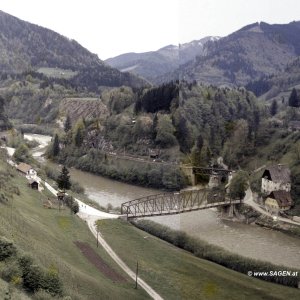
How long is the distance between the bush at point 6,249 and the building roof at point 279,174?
1161 cm

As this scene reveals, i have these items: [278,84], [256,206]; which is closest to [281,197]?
[256,206]

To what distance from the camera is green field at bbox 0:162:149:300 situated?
9695mm

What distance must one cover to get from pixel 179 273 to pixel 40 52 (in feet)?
291

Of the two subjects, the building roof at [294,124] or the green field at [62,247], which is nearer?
the green field at [62,247]

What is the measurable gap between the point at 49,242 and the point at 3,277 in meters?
4.80

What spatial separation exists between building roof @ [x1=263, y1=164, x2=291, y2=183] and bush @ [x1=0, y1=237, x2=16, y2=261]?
38.1 ft

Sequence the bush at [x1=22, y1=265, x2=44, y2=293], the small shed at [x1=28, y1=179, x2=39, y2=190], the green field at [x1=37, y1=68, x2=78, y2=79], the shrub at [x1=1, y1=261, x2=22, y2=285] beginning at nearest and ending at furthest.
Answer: the shrub at [x1=1, y1=261, x2=22, y2=285], the bush at [x1=22, y1=265, x2=44, y2=293], the small shed at [x1=28, y1=179, x2=39, y2=190], the green field at [x1=37, y1=68, x2=78, y2=79]

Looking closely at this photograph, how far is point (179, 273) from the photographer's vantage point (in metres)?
12.6

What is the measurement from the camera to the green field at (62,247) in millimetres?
9695

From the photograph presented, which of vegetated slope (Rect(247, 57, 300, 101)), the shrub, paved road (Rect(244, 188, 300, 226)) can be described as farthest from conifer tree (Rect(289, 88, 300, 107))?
the shrub

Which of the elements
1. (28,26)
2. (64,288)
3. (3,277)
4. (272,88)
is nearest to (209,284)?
(64,288)

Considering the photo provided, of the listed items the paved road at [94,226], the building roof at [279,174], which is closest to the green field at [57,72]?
the paved road at [94,226]

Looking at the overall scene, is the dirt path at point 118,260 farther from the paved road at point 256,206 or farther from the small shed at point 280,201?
the small shed at point 280,201

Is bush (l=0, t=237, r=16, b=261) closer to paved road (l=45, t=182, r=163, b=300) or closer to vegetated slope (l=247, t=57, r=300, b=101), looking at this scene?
paved road (l=45, t=182, r=163, b=300)
